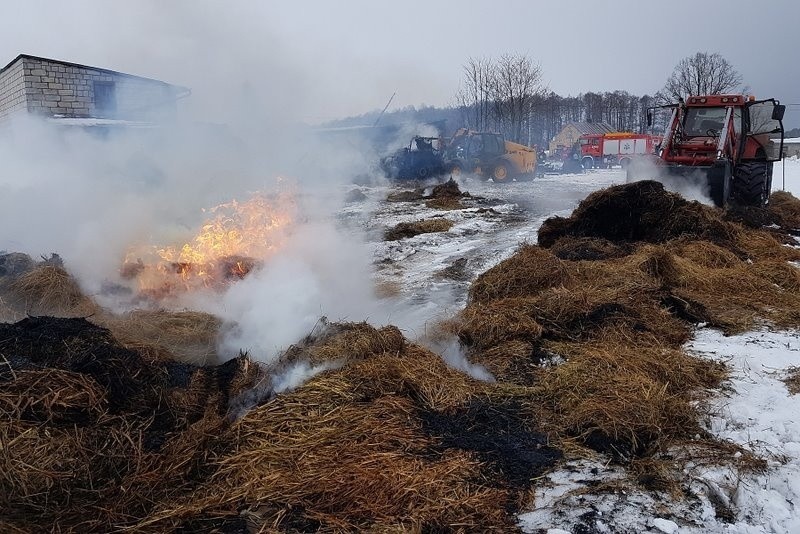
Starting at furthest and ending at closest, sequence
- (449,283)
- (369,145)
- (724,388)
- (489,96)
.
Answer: (489,96), (369,145), (449,283), (724,388)

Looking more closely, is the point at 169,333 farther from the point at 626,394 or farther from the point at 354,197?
the point at 354,197

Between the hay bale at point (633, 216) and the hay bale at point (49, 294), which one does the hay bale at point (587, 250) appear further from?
the hay bale at point (49, 294)

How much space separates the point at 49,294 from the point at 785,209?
15096 mm

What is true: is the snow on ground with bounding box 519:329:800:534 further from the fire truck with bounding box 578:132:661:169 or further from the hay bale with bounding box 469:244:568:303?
the fire truck with bounding box 578:132:661:169

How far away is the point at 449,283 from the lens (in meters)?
8.12

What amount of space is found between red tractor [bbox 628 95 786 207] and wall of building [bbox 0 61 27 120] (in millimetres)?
21636

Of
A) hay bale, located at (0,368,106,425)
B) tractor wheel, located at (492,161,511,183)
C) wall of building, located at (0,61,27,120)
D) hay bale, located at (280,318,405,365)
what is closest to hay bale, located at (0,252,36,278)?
hay bale, located at (0,368,106,425)

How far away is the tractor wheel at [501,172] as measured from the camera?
87.6 feet

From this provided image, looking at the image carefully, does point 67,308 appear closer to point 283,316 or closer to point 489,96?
point 283,316

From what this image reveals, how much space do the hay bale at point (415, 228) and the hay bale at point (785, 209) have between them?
24.2 ft

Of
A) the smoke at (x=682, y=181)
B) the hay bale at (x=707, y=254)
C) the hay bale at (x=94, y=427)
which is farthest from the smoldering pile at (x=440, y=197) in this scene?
the hay bale at (x=94, y=427)

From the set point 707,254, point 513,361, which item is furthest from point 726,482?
point 707,254

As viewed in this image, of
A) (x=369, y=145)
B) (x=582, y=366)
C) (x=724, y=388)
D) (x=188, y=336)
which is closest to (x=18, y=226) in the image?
(x=188, y=336)

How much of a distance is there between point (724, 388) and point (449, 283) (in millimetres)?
4570
